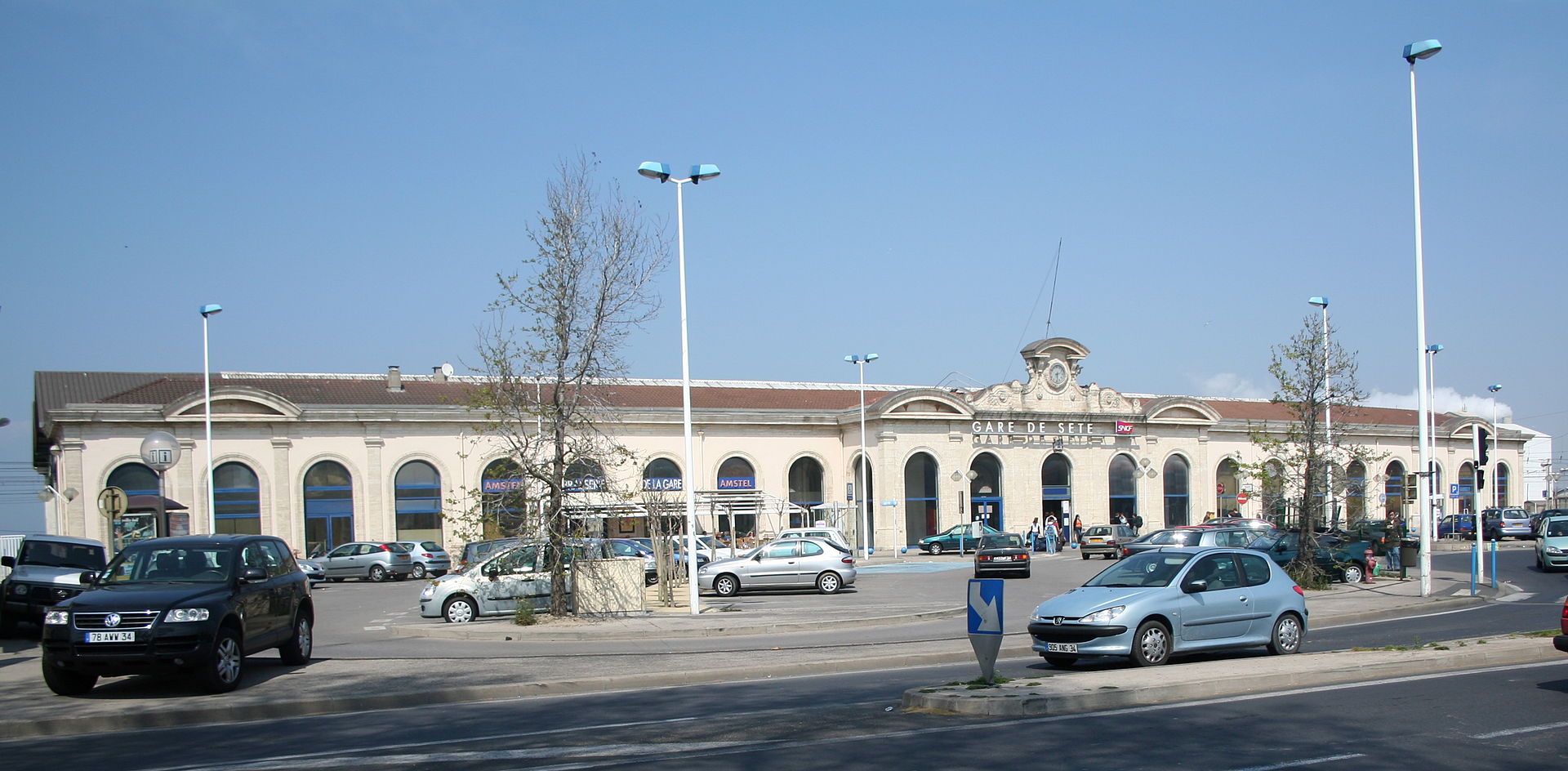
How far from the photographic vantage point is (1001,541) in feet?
119

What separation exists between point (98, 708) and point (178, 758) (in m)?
3.32

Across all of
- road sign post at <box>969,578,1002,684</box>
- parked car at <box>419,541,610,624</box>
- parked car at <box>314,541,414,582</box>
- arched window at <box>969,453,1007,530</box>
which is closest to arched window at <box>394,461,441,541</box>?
parked car at <box>314,541,414,582</box>

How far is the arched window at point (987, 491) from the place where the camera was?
195 feet

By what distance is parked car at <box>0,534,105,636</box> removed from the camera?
20469 millimetres

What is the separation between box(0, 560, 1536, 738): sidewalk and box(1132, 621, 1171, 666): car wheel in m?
0.36

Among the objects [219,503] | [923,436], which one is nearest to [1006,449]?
[923,436]

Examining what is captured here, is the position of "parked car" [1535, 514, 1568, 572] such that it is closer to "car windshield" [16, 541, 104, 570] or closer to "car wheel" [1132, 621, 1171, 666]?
"car wheel" [1132, 621, 1171, 666]

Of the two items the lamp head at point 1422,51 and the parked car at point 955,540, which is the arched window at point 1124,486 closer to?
the parked car at point 955,540

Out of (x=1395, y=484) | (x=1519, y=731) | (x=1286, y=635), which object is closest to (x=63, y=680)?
(x=1519, y=731)

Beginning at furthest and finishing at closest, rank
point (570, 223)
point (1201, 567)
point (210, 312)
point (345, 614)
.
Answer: point (210, 312) → point (345, 614) → point (570, 223) → point (1201, 567)

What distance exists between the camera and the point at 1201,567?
46.2 feet

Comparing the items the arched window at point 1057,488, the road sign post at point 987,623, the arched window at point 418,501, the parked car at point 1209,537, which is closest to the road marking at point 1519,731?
the road sign post at point 987,623

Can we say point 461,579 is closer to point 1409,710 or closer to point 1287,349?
point 1409,710

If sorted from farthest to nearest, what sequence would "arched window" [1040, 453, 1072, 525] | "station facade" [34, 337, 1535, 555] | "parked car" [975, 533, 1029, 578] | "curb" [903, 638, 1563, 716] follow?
1. "arched window" [1040, 453, 1072, 525]
2. "station facade" [34, 337, 1535, 555]
3. "parked car" [975, 533, 1029, 578]
4. "curb" [903, 638, 1563, 716]
